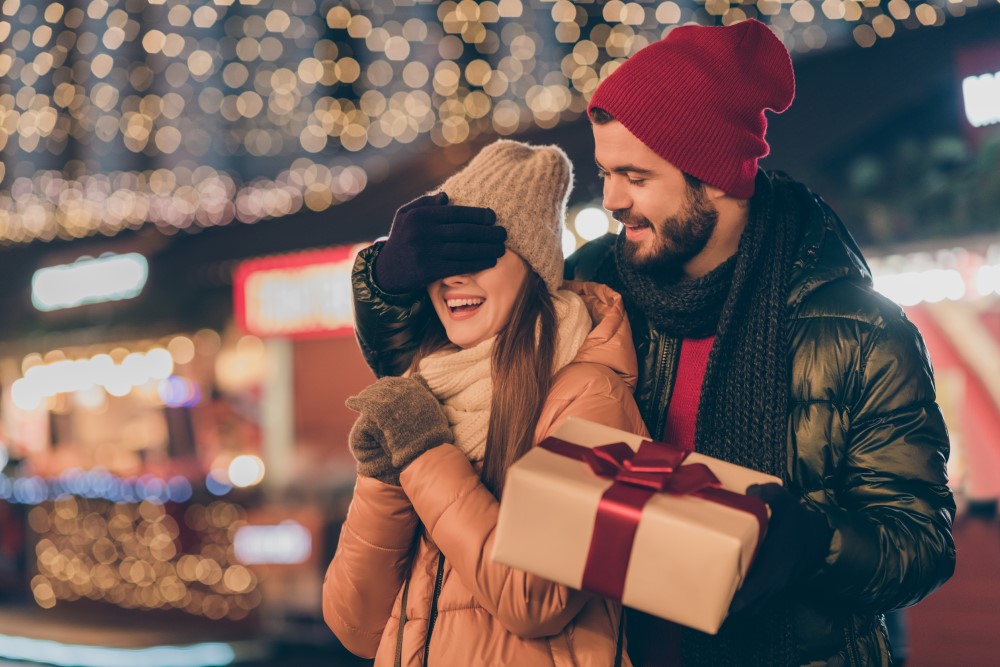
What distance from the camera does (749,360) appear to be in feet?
5.85

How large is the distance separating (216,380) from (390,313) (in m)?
7.32

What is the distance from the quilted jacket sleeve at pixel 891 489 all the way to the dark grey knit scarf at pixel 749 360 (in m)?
0.14

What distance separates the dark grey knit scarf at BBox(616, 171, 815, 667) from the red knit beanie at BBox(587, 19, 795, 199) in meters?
0.12

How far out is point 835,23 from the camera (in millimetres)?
5039

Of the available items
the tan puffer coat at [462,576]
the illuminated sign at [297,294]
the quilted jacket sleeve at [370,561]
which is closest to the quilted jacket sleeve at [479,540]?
the tan puffer coat at [462,576]

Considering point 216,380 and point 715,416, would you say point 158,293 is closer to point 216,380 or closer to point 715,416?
point 216,380

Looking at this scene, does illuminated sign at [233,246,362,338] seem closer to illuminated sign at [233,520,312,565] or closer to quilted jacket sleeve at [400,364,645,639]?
illuminated sign at [233,520,312,565]

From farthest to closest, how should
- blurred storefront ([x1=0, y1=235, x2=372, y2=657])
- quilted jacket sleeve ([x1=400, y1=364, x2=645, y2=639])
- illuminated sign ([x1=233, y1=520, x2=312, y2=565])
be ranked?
1. blurred storefront ([x1=0, y1=235, x2=372, y2=657])
2. illuminated sign ([x1=233, y1=520, x2=312, y2=565])
3. quilted jacket sleeve ([x1=400, y1=364, x2=645, y2=639])

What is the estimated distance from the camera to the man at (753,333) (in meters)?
1.63

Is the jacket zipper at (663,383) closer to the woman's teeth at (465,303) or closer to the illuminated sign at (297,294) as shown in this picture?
Answer: the woman's teeth at (465,303)

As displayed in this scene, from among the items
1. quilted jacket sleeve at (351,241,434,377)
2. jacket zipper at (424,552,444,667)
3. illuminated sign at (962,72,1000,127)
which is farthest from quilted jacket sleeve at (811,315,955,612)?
illuminated sign at (962,72,1000,127)

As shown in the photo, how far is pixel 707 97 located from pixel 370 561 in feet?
3.56

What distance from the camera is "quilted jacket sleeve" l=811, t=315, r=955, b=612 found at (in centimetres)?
155

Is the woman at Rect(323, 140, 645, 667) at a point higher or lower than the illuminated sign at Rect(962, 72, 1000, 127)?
lower
